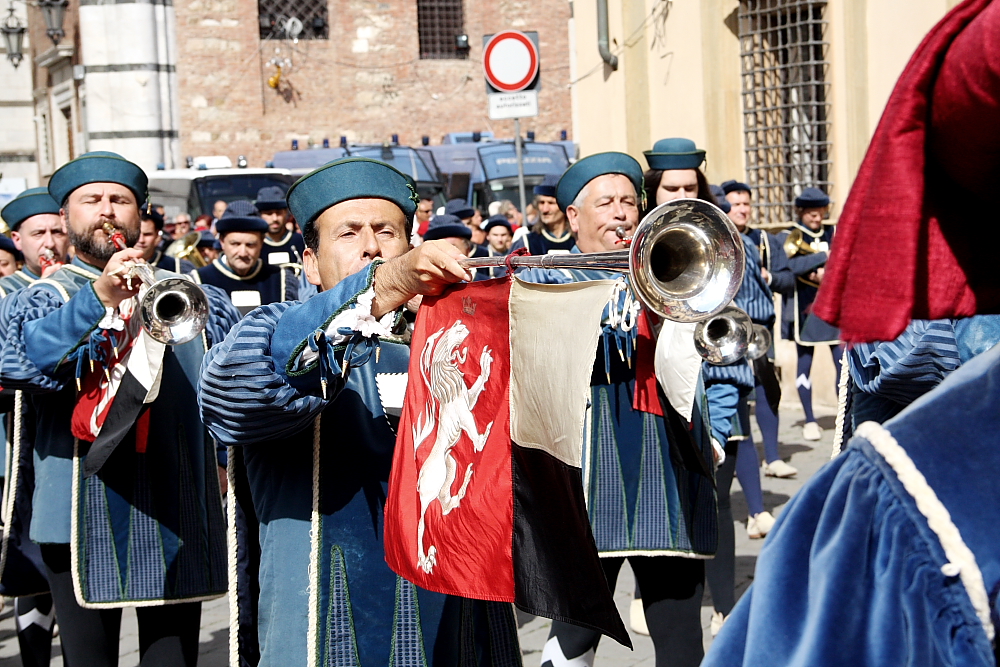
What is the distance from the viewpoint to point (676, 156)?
4.88 meters

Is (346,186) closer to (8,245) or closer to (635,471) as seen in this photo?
(635,471)

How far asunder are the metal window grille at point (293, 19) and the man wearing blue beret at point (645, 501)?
26118mm

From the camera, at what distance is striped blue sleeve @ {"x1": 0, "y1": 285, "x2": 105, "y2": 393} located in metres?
3.62

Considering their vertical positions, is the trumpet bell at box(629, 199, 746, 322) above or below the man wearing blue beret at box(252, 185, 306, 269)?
below

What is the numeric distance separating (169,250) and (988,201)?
11.1 m

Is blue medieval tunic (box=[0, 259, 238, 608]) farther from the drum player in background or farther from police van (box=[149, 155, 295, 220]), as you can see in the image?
police van (box=[149, 155, 295, 220])

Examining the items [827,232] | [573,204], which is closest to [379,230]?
[573,204]

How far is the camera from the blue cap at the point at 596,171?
168 inches

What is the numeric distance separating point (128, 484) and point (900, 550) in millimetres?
3278

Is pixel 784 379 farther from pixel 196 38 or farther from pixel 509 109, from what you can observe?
pixel 196 38

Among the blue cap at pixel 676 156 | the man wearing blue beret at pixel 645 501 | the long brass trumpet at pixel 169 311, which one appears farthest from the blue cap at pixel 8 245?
the man wearing blue beret at pixel 645 501

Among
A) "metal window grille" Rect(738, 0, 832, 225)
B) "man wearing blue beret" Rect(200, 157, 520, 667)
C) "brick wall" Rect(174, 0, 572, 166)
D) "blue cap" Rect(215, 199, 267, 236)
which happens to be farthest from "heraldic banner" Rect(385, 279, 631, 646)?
"brick wall" Rect(174, 0, 572, 166)

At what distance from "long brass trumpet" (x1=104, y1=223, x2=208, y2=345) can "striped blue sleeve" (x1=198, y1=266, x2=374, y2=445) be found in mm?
1283

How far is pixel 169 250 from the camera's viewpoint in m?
11.6
